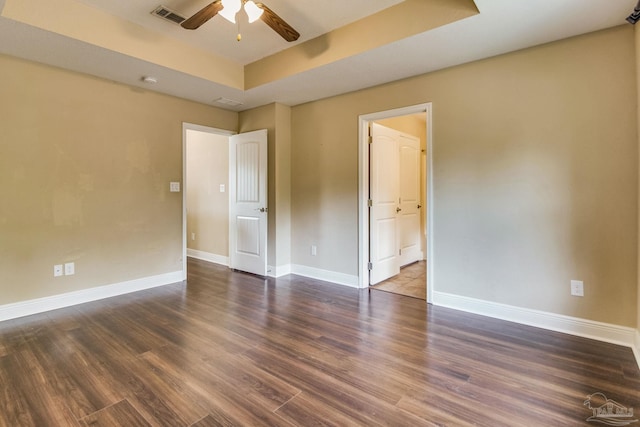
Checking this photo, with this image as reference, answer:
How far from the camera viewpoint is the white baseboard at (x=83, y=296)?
2.88m

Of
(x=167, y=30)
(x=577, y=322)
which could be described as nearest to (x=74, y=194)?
(x=167, y=30)

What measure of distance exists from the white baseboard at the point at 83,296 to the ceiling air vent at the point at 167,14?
2845 millimetres

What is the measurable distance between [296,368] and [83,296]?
268 cm

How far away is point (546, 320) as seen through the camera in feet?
8.60

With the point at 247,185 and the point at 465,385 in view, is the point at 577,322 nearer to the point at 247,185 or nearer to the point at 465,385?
the point at 465,385

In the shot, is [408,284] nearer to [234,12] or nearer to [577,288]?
[577,288]

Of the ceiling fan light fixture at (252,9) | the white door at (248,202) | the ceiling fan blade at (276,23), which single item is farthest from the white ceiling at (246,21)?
the white door at (248,202)

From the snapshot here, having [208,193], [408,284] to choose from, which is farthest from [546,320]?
[208,193]

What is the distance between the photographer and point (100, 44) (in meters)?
2.63

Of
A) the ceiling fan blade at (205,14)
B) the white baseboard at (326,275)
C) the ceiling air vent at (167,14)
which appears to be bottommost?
the white baseboard at (326,275)

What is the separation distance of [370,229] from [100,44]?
10.6 ft

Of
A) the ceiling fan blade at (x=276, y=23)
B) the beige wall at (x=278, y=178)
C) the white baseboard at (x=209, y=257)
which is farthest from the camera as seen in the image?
the white baseboard at (x=209, y=257)
